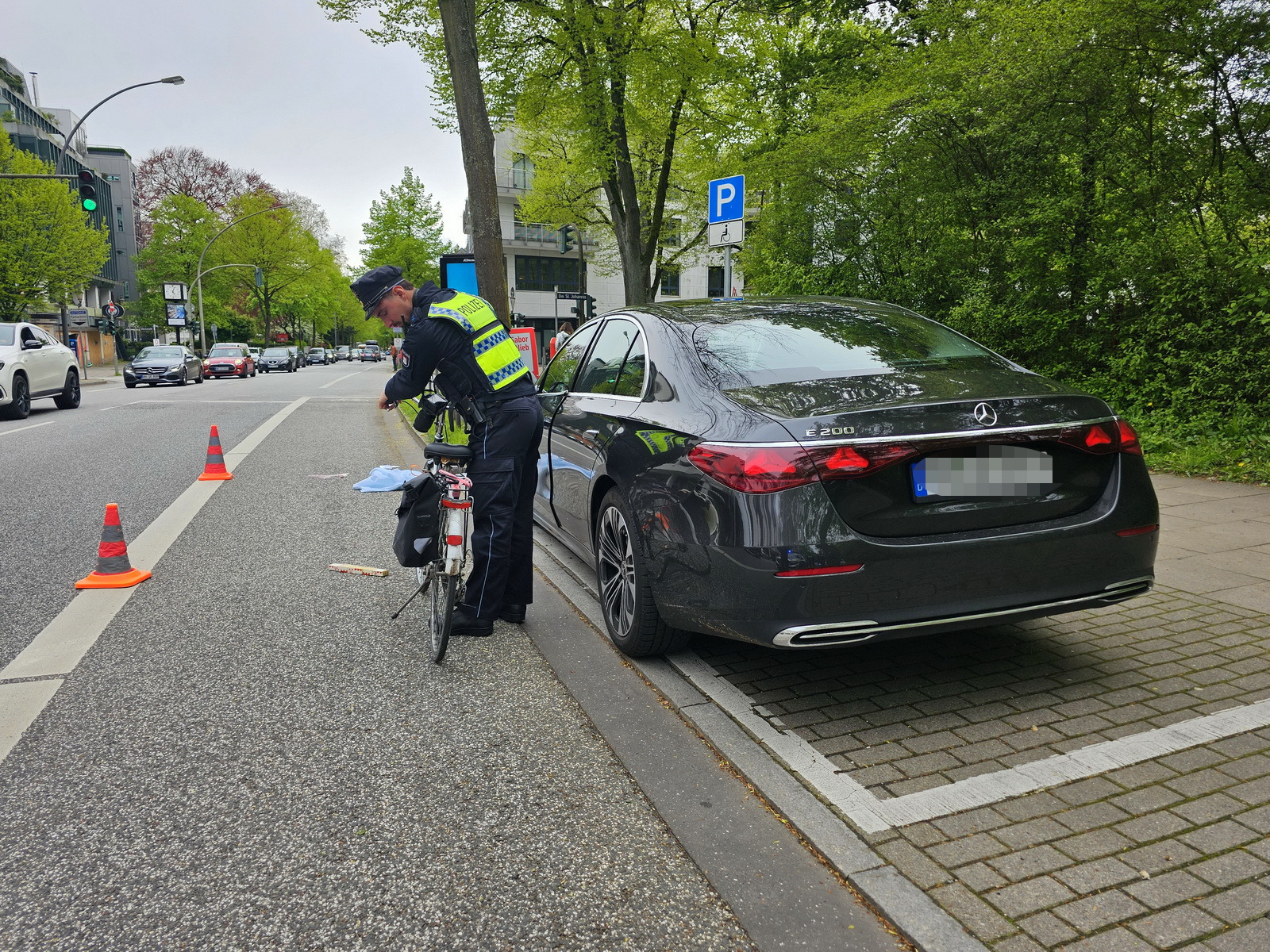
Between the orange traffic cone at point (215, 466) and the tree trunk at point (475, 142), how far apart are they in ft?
11.6

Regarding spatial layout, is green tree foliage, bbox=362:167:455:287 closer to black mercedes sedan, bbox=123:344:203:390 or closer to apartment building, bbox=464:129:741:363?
apartment building, bbox=464:129:741:363

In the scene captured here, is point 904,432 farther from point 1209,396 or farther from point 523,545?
point 1209,396

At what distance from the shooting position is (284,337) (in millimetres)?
95500

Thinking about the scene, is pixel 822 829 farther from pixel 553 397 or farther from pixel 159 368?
pixel 159 368

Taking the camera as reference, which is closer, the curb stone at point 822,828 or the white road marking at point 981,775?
the curb stone at point 822,828

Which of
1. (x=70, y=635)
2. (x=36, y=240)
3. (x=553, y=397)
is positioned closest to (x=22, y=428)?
(x=70, y=635)

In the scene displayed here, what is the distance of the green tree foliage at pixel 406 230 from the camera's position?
58438 millimetres

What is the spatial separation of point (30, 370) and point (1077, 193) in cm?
1718

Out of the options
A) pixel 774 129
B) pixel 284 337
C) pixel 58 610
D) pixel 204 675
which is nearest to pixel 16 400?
pixel 58 610

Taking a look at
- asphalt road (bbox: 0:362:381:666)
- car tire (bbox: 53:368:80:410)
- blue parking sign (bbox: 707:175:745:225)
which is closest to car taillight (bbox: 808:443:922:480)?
asphalt road (bbox: 0:362:381:666)

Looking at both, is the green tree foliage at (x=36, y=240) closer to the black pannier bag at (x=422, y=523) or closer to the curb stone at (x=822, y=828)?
the black pannier bag at (x=422, y=523)

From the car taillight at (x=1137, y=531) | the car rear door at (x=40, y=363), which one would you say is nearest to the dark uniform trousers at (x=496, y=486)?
the car taillight at (x=1137, y=531)

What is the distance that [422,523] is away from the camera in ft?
13.4

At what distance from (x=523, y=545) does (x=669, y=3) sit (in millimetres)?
18890
